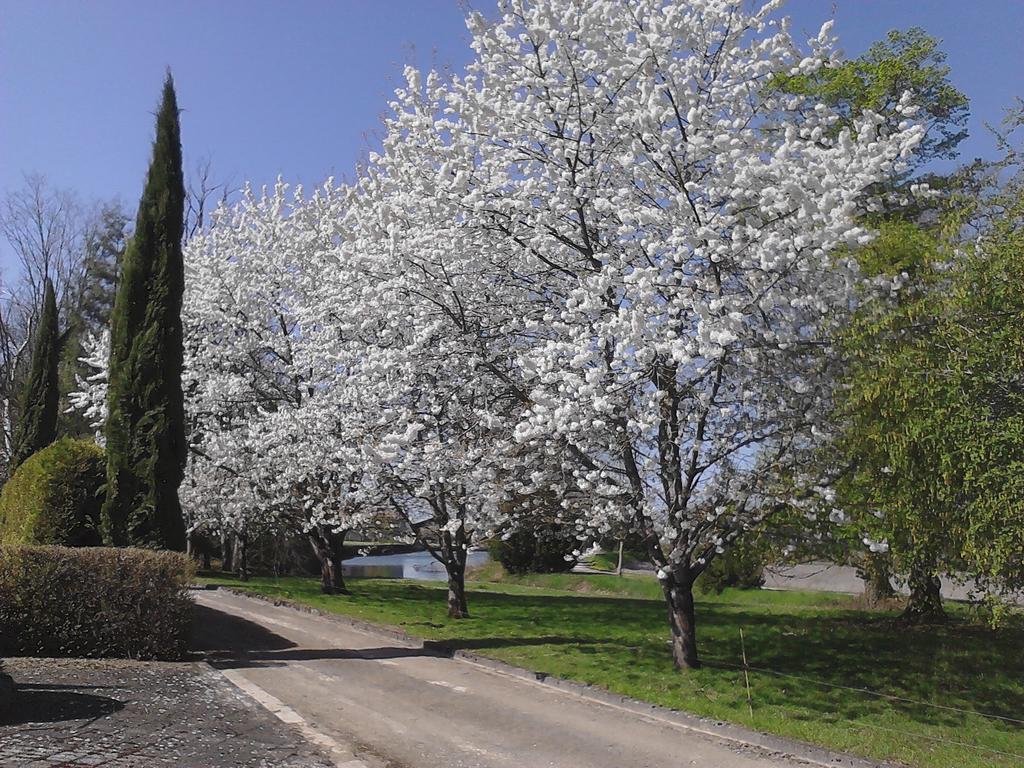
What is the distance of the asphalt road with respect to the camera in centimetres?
707

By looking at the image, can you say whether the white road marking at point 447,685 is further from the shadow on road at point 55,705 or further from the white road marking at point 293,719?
the shadow on road at point 55,705

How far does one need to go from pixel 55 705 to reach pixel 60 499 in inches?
250

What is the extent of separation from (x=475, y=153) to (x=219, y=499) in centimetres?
1365

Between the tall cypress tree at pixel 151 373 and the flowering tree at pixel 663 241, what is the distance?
178 inches

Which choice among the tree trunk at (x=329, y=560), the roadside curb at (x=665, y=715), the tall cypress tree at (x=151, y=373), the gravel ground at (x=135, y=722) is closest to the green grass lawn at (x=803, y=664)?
the roadside curb at (x=665, y=715)

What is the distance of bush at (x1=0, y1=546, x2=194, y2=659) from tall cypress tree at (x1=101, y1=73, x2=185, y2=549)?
2.08 m

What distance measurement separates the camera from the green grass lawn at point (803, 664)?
796cm

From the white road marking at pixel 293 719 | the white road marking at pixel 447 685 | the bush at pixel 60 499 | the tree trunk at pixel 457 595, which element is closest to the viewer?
the white road marking at pixel 293 719

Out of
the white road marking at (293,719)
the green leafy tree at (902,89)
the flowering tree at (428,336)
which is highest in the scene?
the green leafy tree at (902,89)

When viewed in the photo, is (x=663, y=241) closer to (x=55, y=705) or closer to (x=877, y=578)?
(x=55, y=705)

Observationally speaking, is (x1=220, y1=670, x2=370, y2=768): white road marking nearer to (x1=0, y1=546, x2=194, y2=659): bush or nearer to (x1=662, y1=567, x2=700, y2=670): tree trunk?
(x1=0, y1=546, x2=194, y2=659): bush

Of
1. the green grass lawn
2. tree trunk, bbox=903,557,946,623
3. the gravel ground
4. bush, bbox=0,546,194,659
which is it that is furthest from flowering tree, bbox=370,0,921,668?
tree trunk, bbox=903,557,946,623

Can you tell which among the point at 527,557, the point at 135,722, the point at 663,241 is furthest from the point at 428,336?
the point at 527,557

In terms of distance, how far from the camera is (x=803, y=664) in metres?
11.3
